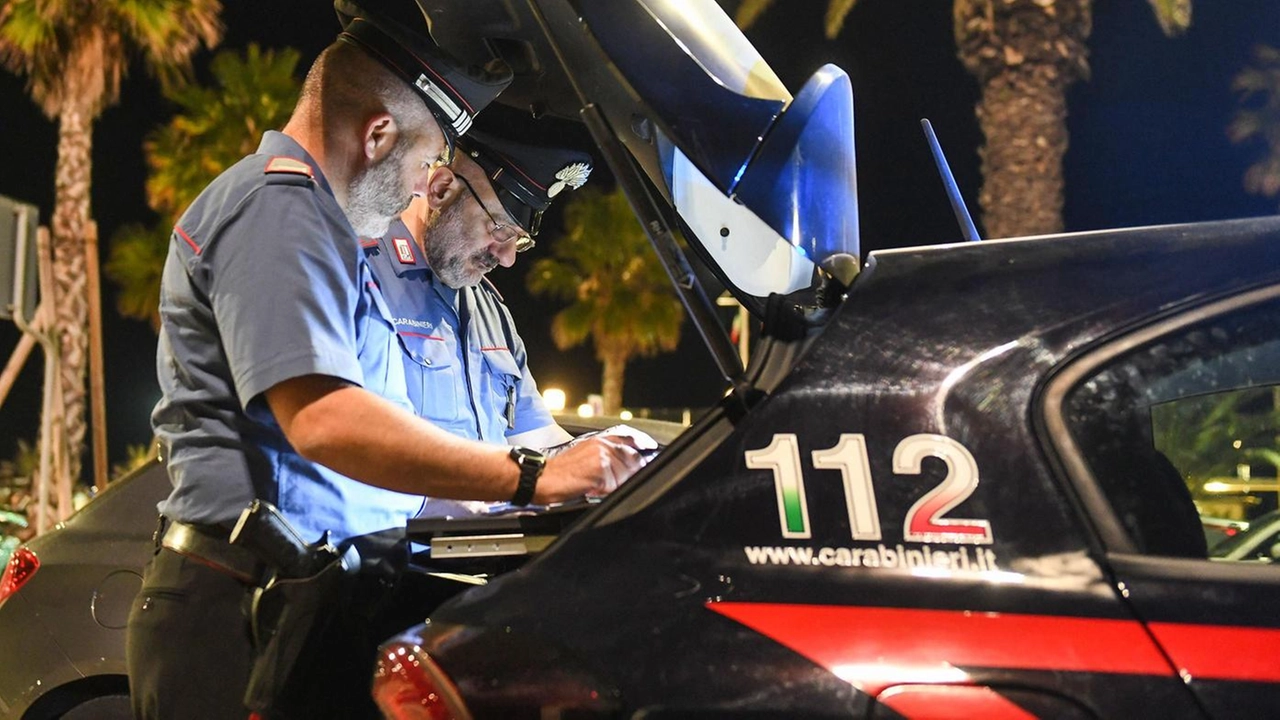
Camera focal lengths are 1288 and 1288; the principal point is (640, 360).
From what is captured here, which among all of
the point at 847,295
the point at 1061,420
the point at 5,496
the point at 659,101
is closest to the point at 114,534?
the point at 659,101

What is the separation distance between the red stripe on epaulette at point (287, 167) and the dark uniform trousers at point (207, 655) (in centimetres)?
67

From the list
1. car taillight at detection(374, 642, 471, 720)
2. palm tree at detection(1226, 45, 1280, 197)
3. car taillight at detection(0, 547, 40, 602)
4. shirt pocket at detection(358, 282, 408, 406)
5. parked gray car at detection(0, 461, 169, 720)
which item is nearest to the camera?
car taillight at detection(374, 642, 471, 720)

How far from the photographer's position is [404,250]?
3.50 metres

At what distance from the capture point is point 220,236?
211 cm

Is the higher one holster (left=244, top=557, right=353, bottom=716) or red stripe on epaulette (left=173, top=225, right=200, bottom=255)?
red stripe on epaulette (left=173, top=225, right=200, bottom=255)

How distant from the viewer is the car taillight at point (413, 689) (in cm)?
160

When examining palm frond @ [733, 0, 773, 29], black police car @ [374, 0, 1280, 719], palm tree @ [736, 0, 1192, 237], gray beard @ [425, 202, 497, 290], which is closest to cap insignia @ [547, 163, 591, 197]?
gray beard @ [425, 202, 497, 290]

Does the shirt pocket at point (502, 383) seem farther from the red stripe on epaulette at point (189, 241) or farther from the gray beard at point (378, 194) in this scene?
the red stripe on epaulette at point (189, 241)

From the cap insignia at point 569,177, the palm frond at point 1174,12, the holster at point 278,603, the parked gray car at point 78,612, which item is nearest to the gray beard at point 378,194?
the holster at point 278,603

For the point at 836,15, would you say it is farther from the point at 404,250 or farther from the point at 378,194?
the point at 378,194

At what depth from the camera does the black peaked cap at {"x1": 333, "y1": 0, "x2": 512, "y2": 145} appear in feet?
7.84

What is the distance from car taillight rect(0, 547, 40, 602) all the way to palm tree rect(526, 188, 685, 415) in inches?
982

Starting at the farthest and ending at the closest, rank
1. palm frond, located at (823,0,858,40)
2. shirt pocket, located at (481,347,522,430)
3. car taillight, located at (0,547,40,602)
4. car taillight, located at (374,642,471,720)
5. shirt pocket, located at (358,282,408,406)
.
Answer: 1. palm frond, located at (823,0,858,40)
2. car taillight, located at (0,547,40,602)
3. shirt pocket, located at (481,347,522,430)
4. shirt pocket, located at (358,282,408,406)
5. car taillight, located at (374,642,471,720)

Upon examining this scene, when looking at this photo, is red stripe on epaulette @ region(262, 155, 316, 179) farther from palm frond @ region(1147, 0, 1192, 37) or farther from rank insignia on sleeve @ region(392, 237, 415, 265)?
palm frond @ region(1147, 0, 1192, 37)
